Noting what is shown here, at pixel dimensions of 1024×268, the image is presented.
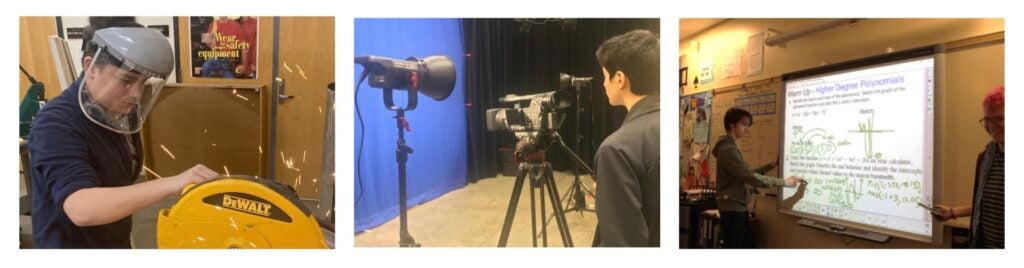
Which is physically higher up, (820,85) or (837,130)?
(820,85)

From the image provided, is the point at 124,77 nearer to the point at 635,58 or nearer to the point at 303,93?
the point at 303,93

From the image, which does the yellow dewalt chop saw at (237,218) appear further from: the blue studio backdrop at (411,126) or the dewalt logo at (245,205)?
the blue studio backdrop at (411,126)

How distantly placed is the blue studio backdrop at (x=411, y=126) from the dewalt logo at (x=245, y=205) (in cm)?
30

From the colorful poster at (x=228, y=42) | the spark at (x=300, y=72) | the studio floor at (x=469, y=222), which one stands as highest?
the colorful poster at (x=228, y=42)

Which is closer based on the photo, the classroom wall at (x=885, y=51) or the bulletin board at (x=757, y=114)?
the classroom wall at (x=885, y=51)

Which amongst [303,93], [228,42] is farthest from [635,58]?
[228,42]

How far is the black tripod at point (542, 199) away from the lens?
6.68 feet

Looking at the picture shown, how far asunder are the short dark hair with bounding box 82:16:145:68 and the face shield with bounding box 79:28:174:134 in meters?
0.01

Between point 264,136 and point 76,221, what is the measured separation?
0.66 meters

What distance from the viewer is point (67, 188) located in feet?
6.28

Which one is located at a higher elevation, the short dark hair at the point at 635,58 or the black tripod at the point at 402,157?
the short dark hair at the point at 635,58

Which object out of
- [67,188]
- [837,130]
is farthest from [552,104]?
[67,188]

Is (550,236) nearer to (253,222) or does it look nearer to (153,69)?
(253,222)

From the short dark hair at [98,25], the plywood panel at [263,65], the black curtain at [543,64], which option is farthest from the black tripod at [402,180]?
the short dark hair at [98,25]
